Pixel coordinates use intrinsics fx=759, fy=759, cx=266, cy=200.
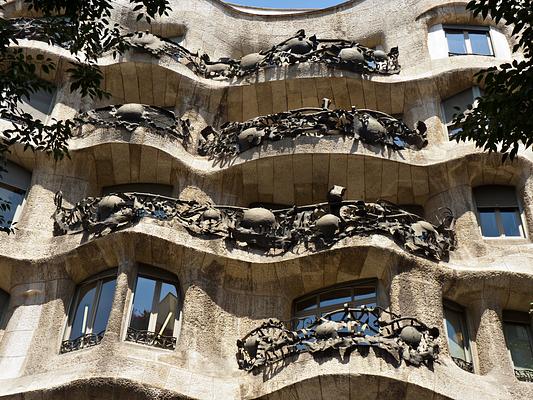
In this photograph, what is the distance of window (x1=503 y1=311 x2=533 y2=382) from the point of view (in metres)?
12.9

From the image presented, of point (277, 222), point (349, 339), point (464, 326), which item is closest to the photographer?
point (349, 339)

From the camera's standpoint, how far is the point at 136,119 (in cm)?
1661

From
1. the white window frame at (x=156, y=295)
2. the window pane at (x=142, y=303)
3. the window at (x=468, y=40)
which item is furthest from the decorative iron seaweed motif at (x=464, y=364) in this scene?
the window at (x=468, y=40)

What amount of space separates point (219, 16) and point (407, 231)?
1028cm

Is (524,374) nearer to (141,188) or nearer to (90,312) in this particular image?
(90,312)

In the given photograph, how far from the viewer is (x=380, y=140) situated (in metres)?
16.1

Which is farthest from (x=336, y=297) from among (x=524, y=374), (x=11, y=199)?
(x=11, y=199)

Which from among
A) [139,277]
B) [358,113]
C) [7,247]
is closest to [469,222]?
[358,113]

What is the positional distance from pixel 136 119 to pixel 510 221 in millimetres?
8183

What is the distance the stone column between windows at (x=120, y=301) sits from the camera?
12492 mm

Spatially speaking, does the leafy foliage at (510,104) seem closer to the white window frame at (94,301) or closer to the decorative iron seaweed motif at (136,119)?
the white window frame at (94,301)

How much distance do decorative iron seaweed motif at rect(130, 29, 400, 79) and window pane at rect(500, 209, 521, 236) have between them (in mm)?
4962

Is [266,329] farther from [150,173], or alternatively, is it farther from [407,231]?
[150,173]

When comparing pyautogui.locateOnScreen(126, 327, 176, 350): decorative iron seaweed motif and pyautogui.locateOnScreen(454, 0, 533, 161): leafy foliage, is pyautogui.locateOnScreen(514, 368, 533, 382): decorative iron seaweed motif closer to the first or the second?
pyautogui.locateOnScreen(454, 0, 533, 161): leafy foliage
